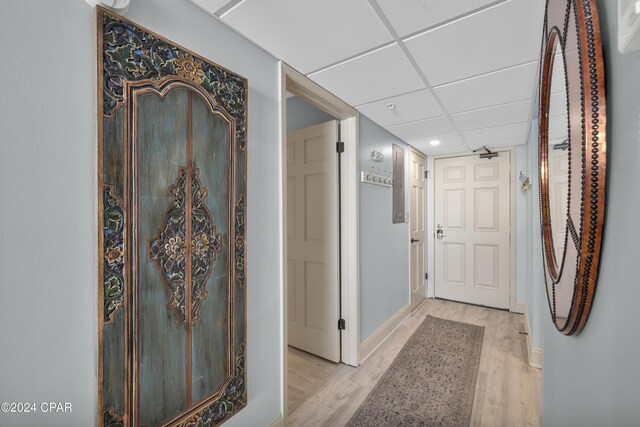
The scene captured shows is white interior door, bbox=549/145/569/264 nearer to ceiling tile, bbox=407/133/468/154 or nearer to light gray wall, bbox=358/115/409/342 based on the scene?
light gray wall, bbox=358/115/409/342

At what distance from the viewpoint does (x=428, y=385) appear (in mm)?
2152

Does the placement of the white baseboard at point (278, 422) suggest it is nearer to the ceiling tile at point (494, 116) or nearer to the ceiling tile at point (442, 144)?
the ceiling tile at point (494, 116)

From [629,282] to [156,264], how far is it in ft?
4.13

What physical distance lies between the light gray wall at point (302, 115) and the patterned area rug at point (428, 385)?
2.29 m

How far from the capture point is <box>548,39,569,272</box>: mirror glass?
0.77 metres

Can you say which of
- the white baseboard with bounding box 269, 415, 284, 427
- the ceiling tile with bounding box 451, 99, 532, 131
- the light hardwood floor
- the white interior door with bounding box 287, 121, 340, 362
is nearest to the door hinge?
the white interior door with bounding box 287, 121, 340, 362

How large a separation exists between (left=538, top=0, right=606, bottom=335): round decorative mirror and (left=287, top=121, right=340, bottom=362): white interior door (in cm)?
169

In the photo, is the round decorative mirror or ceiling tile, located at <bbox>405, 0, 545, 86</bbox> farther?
ceiling tile, located at <bbox>405, 0, 545, 86</bbox>

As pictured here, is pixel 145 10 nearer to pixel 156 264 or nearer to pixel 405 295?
pixel 156 264

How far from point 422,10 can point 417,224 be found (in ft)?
10.1

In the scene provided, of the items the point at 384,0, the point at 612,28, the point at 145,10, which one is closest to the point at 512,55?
the point at 384,0

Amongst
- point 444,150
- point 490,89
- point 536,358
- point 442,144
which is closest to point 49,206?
point 490,89

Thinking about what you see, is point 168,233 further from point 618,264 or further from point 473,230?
point 473,230

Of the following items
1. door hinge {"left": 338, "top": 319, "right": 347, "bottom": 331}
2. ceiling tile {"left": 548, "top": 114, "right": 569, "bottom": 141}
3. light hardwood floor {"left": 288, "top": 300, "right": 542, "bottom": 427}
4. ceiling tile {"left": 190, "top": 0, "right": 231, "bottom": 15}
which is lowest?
light hardwood floor {"left": 288, "top": 300, "right": 542, "bottom": 427}
